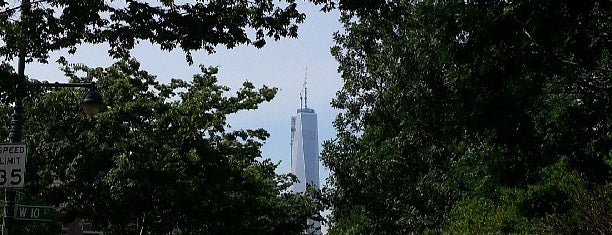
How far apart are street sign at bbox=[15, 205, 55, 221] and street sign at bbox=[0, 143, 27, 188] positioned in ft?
3.89

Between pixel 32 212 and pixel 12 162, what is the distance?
1383 millimetres

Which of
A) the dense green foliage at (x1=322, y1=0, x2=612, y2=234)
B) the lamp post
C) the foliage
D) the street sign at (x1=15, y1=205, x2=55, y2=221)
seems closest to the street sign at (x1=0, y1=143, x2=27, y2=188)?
the lamp post

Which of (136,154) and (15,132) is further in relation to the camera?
(136,154)

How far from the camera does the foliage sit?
20.0 m

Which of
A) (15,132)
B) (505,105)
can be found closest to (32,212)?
(15,132)

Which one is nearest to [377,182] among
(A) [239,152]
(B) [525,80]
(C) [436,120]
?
(C) [436,120]

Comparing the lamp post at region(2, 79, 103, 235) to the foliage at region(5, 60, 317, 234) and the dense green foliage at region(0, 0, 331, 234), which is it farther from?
the foliage at region(5, 60, 317, 234)

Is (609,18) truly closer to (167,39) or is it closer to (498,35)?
(498,35)

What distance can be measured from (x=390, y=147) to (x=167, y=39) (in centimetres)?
1980

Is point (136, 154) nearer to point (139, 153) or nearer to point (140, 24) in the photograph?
point (139, 153)

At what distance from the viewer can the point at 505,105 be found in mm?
12180

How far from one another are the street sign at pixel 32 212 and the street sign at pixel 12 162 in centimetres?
119

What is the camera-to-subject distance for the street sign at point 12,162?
11484 mm

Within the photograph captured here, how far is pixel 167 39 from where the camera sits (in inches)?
362
